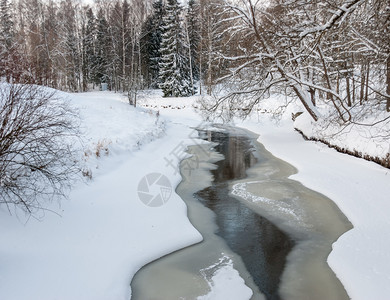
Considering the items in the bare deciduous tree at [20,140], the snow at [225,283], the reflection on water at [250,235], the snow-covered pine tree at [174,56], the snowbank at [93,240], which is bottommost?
the snow at [225,283]

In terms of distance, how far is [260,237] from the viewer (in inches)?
217

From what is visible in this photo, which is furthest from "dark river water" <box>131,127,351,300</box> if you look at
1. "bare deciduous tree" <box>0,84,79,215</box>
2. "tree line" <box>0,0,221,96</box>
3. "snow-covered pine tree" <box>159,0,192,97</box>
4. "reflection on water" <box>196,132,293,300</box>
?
"snow-covered pine tree" <box>159,0,192,97</box>

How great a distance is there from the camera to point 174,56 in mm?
31219

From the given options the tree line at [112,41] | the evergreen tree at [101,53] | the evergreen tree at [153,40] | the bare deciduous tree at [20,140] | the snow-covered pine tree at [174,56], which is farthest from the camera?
the evergreen tree at [101,53]

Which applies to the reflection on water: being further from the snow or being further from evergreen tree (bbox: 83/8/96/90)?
evergreen tree (bbox: 83/8/96/90)

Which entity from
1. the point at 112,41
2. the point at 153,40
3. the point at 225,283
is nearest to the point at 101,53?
the point at 112,41

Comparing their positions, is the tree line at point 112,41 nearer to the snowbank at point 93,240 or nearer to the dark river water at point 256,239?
the dark river water at point 256,239

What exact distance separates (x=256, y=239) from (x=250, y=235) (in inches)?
6.9

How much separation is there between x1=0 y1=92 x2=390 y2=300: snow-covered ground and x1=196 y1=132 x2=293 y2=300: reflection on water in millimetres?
397

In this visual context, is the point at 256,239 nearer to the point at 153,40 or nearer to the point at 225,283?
the point at 225,283

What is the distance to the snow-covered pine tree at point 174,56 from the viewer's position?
31.1m

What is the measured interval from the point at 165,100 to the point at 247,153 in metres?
18.9

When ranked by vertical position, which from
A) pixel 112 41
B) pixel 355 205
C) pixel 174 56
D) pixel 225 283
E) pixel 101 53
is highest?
pixel 112 41

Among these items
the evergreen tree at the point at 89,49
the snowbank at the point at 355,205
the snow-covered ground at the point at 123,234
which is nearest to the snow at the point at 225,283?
the snow-covered ground at the point at 123,234
